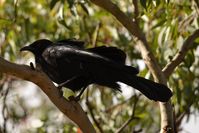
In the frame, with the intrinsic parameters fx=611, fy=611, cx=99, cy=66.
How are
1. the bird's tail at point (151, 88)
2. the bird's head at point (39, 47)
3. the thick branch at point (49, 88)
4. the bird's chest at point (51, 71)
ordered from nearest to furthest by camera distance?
the thick branch at point (49, 88) < the bird's tail at point (151, 88) < the bird's chest at point (51, 71) < the bird's head at point (39, 47)

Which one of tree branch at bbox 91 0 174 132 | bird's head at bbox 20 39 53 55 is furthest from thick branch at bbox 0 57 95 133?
bird's head at bbox 20 39 53 55

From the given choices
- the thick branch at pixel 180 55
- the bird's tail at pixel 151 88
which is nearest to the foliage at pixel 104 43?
the thick branch at pixel 180 55

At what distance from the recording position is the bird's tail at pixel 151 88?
12.4 ft

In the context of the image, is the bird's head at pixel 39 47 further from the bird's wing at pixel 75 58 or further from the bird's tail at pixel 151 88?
the bird's tail at pixel 151 88

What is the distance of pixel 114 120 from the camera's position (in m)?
6.15

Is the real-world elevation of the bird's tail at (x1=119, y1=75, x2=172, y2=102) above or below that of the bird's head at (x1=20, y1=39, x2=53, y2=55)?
above

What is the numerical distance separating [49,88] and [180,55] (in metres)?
1.36

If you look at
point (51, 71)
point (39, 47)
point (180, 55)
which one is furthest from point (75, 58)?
point (180, 55)

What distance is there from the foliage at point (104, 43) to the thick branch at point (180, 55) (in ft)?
0.25

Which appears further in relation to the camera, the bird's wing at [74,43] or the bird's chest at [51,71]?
the bird's wing at [74,43]

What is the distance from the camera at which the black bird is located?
152 inches

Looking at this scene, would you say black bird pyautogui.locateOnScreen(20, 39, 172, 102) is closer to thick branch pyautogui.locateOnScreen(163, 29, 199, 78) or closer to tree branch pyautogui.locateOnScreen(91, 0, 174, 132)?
tree branch pyautogui.locateOnScreen(91, 0, 174, 132)

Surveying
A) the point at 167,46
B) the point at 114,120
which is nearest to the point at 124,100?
the point at 114,120

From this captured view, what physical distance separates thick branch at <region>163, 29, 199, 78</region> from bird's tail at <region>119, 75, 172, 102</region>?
489mm
